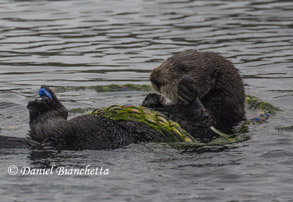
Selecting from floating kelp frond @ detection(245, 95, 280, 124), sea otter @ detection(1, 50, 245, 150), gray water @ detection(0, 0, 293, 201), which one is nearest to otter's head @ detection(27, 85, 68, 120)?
sea otter @ detection(1, 50, 245, 150)

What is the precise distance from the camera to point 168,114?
18.1ft

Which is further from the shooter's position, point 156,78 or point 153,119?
A: point 156,78

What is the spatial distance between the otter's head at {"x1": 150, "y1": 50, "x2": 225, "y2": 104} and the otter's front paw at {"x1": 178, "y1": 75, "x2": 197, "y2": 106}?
1.06 ft

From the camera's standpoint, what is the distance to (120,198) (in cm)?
405

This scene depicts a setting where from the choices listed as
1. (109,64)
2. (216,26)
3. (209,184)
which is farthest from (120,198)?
(216,26)

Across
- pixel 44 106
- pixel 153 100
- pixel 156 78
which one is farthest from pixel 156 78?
pixel 44 106

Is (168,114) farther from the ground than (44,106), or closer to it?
closer to it

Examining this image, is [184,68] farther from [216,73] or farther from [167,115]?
[167,115]

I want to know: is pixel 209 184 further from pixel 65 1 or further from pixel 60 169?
pixel 65 1

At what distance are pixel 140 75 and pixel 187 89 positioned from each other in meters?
3.94

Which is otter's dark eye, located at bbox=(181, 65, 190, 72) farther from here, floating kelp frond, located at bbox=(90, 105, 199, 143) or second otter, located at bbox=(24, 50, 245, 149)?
floating kelp frond, located at bbox=(90, 105, 199, 143)

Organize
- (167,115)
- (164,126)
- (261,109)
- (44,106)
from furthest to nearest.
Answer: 1. (261,109)
2. (167,115)
3. (164,126)
4. (44,106)

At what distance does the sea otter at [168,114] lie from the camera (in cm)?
493

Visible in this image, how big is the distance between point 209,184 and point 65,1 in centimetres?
1149
